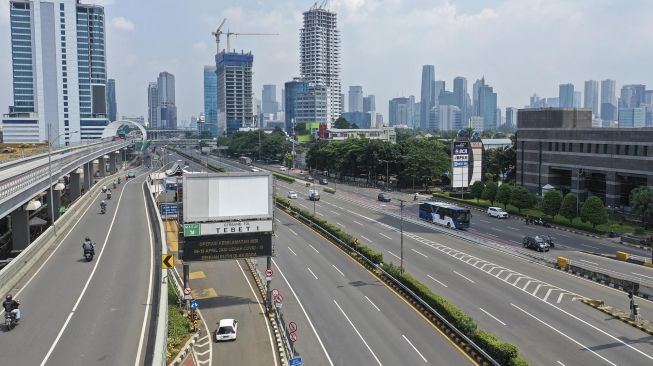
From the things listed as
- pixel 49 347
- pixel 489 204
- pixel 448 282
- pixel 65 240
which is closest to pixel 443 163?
pixel 489 204

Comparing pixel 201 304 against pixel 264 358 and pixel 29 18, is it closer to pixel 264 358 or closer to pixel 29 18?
pixel 264 358

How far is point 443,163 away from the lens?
361ft

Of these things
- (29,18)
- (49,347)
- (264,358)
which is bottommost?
(264,358)

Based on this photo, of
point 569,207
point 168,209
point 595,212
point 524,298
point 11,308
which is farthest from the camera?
point 569,207

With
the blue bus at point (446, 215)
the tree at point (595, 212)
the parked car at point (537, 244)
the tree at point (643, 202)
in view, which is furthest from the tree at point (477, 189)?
the parked car at point (537, 244)

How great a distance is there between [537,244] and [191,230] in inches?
1412

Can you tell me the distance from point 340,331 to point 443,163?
267ft

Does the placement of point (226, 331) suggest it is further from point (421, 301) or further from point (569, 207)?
point (569, 207)

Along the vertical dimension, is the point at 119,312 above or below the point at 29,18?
below

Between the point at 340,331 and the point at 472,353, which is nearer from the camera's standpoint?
the point at 472,353

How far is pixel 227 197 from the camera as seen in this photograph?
37062mm

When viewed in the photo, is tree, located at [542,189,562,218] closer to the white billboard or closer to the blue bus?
the blue bus

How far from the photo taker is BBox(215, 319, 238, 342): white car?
31.0m

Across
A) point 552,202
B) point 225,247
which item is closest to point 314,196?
point 552,202
